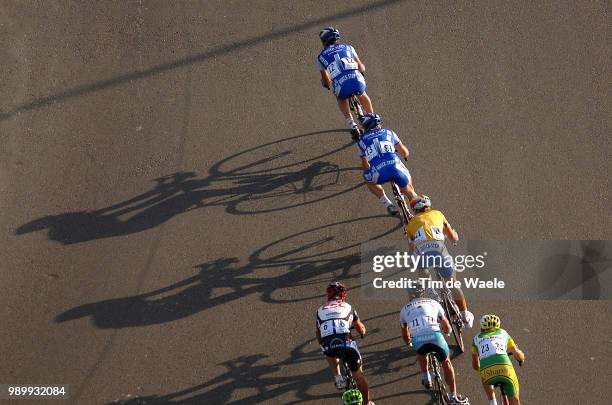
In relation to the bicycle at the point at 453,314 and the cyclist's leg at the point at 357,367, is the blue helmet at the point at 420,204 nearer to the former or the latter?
the bicycle at the point at 453,314

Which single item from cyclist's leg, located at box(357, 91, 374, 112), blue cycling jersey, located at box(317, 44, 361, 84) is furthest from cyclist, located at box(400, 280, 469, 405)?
blue cycling jersey, located at box(317, 44, 361, 84)

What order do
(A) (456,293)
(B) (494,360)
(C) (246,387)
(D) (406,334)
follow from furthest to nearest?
(A) (456,293)
(C) (246,387)
(D) (406,334)
(B) (494,360)

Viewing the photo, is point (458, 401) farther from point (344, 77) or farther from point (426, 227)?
point (344, 77)

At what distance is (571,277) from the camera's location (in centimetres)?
1182

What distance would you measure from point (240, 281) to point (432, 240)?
3082mm

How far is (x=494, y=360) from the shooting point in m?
9.66

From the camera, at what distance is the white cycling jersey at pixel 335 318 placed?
1012cm

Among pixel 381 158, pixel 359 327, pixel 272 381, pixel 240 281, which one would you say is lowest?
pixel 272 381

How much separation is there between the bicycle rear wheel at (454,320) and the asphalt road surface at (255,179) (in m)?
0.24

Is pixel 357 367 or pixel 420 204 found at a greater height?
pixel 420 204

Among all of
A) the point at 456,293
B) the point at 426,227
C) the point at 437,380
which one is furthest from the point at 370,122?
the point at 437,380

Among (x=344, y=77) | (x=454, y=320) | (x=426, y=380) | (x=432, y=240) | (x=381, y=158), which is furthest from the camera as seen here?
(x=344, y=77)

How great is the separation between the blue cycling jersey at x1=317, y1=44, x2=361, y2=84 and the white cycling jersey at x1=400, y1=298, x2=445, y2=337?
14.1ft

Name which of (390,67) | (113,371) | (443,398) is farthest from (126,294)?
(390,67)
